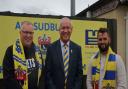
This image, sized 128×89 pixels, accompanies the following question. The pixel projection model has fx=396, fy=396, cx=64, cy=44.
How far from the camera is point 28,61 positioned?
215 inches

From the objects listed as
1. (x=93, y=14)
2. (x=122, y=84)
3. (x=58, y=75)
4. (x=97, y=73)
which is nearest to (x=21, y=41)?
(x=58, y=75)

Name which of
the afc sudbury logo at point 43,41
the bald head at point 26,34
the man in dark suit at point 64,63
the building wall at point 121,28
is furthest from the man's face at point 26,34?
the building wall at point 121,28

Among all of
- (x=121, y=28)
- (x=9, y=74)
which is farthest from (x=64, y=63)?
(x=121, y=28)

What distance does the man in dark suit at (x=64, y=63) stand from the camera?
5.37m

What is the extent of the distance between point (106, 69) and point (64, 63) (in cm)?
58

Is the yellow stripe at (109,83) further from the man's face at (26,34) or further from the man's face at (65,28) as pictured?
the man's face at (26,34)

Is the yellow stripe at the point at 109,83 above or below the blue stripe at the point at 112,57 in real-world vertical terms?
below

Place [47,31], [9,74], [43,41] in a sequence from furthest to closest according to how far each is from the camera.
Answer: [47,31]
[43,41]
[9,74]

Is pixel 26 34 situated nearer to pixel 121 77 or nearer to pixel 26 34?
pixel 26 34

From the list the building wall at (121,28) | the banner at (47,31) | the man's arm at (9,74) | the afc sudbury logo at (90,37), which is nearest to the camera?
the man's arm at (9,74)

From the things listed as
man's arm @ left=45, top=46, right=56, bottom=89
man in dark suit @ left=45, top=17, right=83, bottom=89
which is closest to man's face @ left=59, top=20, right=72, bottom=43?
man in dark suit @ left=45, top=17, right=83, bottom=89

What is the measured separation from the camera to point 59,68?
538cm

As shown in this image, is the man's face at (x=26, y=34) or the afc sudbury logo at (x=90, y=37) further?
the afc sudbury logo at (x=90, y=37)

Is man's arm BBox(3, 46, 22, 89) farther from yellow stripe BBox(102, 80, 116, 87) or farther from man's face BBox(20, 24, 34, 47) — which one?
yellow stripe BBox(102, 80, 116, 87)
